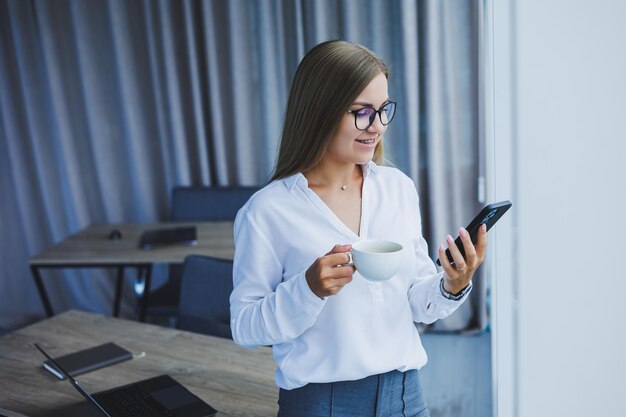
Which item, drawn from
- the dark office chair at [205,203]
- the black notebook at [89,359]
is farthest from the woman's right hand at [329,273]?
the dark office chair at [205,203]

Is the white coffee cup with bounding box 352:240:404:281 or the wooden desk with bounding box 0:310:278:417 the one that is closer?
the white coffee cup with bounding box 352:240:404:281

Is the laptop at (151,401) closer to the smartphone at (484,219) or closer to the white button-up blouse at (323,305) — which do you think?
the white button-up blouse at (323,305)

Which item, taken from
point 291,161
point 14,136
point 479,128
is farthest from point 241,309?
point 14,136

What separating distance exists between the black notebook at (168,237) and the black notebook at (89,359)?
3.79 feet

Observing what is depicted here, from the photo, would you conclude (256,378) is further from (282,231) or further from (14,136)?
(14,136)

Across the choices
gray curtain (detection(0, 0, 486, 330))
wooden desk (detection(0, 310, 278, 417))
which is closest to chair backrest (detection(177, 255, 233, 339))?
wooden desk (detection(0, 310, 278, 417))

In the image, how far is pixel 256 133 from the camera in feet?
11.9

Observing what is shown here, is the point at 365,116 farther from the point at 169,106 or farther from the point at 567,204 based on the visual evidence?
the point at 169,106

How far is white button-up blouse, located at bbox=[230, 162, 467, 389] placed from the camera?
1161 mm

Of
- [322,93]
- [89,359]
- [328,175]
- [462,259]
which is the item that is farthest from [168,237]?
[462,259]

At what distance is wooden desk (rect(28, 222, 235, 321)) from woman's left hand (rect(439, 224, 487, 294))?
1.62 meters

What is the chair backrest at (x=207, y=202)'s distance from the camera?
3350 mm

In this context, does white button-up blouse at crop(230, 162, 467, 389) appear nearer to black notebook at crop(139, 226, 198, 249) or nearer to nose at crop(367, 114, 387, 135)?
nose at crop(367, 114, 387, 135)

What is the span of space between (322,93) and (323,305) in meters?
0.40
